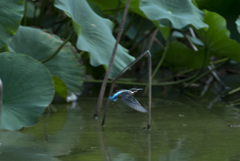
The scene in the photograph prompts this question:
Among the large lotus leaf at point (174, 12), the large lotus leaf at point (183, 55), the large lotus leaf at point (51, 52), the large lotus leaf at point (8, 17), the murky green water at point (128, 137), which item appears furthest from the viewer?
the large lotus leaf at point (183, 55)

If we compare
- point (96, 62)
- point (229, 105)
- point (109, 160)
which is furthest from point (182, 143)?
point (229, 105)

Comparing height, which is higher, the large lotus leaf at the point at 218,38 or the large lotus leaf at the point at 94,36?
the large lotus leaf at the point at 94,36

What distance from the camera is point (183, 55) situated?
2.96m

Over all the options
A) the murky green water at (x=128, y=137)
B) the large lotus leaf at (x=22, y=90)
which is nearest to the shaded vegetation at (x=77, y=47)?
the large lotus leaf at (x=22, y=90)

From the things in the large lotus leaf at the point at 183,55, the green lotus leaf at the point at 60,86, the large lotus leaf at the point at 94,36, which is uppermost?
the large lotus leaf at the point at 94,36

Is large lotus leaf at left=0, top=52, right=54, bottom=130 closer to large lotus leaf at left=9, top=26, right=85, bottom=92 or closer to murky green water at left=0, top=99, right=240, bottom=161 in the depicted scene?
murky green water at left=0, top=99, right=240, bottom=161

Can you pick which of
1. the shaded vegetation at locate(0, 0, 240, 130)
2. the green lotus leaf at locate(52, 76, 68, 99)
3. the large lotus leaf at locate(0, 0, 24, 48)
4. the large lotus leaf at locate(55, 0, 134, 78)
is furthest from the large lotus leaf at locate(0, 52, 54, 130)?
the green lotus leaf at locate(52, 76, 68, 99)

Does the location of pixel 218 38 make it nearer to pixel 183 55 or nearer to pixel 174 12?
pixel 174 12

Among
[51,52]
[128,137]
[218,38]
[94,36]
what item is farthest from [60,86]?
[218,38]

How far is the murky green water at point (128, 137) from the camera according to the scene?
1.26 m

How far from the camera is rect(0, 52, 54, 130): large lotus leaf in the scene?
158 cm

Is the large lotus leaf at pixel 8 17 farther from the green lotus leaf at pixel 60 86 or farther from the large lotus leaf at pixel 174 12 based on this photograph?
the large lotus leaf at pixel 174 12

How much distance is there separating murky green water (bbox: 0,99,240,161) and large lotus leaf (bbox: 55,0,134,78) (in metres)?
0.31

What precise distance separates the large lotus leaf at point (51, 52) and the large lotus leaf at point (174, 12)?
1.95 ft
